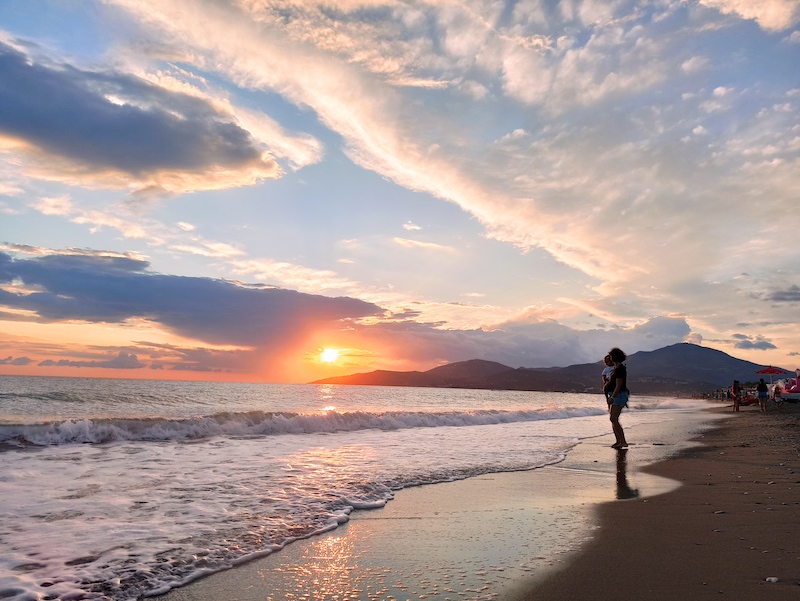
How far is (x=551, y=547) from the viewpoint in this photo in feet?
16.7

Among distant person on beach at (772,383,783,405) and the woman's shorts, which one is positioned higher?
the woman's shorts

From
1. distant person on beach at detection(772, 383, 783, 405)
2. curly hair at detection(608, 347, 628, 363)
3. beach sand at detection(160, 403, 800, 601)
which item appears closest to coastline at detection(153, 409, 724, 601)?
beach sand at detection(160, 403, 800, 601)

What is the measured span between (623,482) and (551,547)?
15.3ft

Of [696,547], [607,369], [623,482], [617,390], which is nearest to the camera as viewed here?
[696,547]

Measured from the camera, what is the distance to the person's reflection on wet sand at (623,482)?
25.5 ft

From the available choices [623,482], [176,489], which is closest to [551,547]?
[623,482]

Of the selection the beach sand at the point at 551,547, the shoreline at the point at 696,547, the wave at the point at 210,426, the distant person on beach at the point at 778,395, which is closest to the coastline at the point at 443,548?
the beach sand at the point at 551,547

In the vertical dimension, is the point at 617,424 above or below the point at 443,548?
→ above

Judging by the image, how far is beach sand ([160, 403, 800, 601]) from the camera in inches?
156

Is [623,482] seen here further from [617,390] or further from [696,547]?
[617,390]

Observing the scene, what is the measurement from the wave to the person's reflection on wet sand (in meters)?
11.8

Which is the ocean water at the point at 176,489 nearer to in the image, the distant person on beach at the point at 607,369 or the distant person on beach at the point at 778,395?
the distant person on beach at the point at 607,369

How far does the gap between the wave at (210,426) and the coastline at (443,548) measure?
1229 cm

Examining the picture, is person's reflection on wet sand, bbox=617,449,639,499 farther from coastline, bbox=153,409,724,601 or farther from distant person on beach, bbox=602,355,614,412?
distant person on beach, bbox=602,355,614,412
